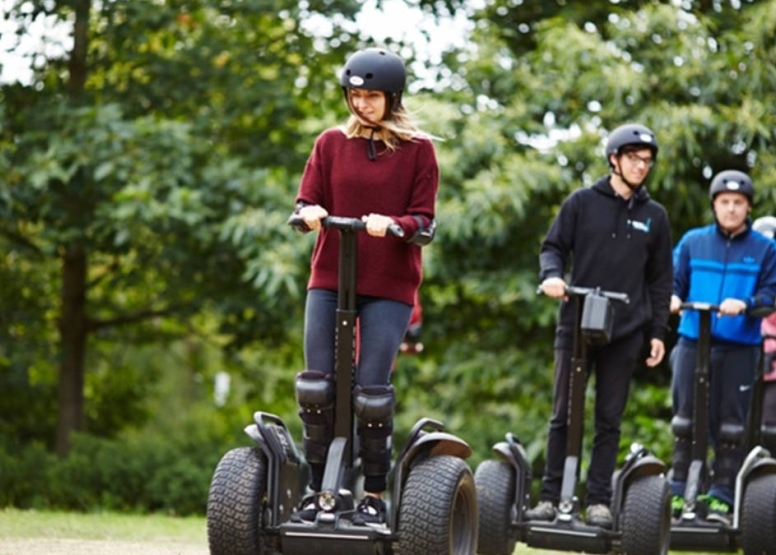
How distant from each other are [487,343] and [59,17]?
4200 millimetres

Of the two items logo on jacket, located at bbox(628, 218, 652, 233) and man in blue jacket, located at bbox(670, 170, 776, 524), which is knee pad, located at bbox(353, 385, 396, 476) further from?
man in blue jacket, located at bbox(670, 170, 776, 524)

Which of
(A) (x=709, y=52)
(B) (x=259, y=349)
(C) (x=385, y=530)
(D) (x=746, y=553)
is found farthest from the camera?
(B) (x=259, y=349)

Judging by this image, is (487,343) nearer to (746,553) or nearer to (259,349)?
(259,349)

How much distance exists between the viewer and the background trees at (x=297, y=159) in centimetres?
1116

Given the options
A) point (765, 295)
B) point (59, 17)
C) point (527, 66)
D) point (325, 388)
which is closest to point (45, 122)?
point (59, 17)

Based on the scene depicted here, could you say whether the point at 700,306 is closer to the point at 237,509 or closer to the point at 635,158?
the point at 635,158

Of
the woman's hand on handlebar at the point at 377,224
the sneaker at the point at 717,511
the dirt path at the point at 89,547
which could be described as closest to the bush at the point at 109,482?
the dirt path at the point at 89,547

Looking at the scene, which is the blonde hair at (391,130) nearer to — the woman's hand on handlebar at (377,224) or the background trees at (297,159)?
the woman's hand on handlebar at (377,224)

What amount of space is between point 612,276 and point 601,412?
0.63 m

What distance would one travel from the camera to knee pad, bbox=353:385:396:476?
18.1ft

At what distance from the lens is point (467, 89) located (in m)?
12.0

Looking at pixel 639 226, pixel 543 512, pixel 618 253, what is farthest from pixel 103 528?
pixel 639 226

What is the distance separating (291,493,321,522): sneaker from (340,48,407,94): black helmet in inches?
58.4

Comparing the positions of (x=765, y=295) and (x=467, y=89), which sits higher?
(x=467, y=89)
